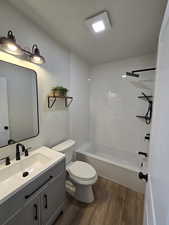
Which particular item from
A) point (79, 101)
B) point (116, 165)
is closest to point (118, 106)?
→ point (79, 101)

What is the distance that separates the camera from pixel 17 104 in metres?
1.31

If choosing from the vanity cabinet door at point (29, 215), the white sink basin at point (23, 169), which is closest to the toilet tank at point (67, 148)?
the white sink basin at point (23, 169)

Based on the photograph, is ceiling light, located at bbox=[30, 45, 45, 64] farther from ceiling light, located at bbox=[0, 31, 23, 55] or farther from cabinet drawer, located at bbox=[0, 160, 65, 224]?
cabinet drawer, located at bbox=[0, 160, 65, 224]

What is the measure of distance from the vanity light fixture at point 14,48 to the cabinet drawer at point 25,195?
4.21 ft

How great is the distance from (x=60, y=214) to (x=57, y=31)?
2.46m

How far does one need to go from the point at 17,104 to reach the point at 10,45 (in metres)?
0.62

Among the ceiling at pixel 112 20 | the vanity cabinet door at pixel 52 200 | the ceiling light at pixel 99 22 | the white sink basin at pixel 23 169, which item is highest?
the ceiling at pixel 112 20

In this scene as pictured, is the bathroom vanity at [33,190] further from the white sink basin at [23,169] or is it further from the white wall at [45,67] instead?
the white wall at [45,67]

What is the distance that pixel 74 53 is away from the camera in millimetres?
2145

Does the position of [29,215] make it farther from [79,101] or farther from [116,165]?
[79,101]

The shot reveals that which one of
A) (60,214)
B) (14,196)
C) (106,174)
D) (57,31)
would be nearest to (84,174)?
(60,214)

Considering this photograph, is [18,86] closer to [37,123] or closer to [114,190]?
[37,123]

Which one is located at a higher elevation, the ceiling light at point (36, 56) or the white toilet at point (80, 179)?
the ceiling light at point (36, 56)

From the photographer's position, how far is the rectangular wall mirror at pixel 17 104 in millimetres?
1170
